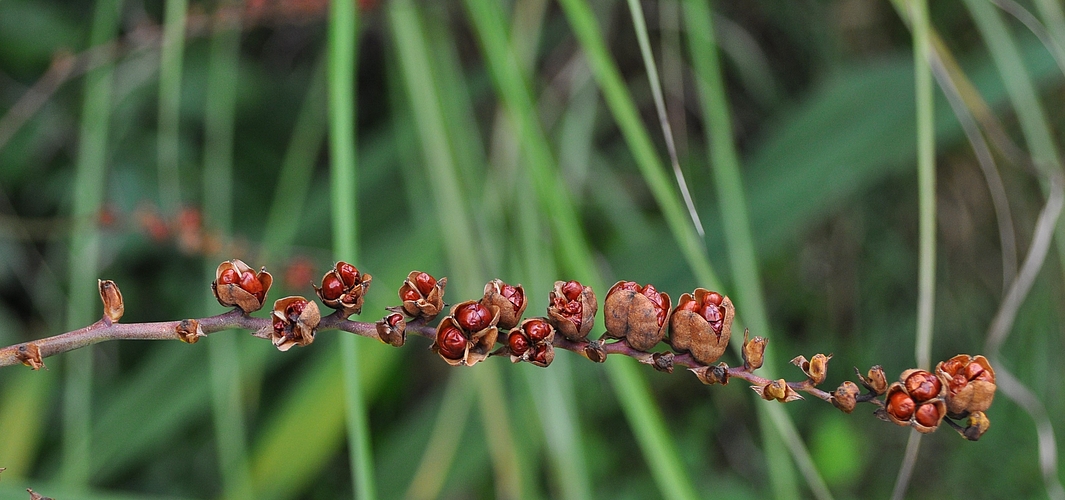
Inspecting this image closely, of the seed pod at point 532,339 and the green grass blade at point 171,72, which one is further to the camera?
the green grass blade at point 171,72

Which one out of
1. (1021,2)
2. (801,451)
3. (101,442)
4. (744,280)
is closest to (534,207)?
(744,280)

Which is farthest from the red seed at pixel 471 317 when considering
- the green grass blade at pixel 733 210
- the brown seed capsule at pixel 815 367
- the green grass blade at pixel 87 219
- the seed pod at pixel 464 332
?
the green grass blade at pixel 87 219

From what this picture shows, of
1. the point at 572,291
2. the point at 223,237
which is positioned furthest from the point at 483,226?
the point at 572,291

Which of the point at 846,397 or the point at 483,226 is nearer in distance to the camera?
the point at 846,397

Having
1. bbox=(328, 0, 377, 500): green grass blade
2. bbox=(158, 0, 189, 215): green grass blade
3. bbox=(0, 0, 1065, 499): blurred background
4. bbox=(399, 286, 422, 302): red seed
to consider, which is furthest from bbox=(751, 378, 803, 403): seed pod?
bbox=(158, 0, 189, 215): green grass blade

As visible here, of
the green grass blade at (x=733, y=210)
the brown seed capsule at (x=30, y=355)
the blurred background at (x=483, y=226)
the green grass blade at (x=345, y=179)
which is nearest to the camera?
the brown seed capsule at (x=30, y=355)

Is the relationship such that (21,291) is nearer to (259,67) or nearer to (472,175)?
(259,67)

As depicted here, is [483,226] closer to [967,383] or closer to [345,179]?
[345,179]

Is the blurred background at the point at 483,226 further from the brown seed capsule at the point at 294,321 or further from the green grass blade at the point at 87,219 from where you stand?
the brown seed capsule at the point at 294,321
